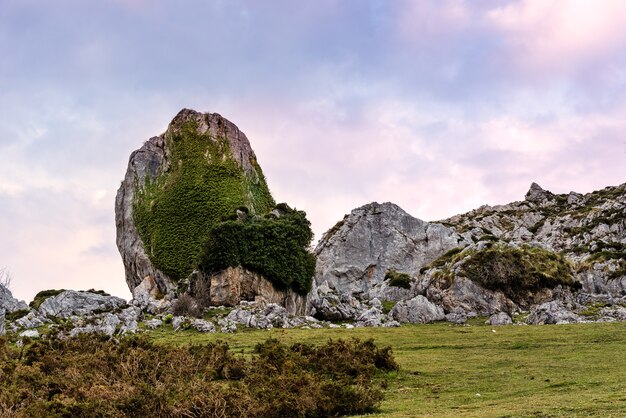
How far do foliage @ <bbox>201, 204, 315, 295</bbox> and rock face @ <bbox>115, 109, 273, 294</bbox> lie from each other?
604 inches

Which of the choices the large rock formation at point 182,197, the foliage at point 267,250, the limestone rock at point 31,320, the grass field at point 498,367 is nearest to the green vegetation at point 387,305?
the foliage at point 267,250

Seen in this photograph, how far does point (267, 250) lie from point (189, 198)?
21.5m

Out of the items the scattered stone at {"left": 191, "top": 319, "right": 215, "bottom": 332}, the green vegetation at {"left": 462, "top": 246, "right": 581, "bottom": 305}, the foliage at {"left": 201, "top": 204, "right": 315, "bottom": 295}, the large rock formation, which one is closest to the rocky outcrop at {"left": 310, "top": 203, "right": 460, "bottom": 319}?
the large rock formation

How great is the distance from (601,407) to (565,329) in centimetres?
2017

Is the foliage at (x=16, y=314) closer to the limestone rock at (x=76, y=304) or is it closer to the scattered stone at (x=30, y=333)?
the limestone rock at (x=76, y=304)

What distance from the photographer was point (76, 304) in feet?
178

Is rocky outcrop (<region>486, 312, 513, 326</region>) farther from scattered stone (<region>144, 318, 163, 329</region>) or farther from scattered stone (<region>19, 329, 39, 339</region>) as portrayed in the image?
scattered stone (<region>19, 329, 39, 339</region>)

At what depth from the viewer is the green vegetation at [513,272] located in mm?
53656

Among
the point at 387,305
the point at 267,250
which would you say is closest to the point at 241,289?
the point at 267,250

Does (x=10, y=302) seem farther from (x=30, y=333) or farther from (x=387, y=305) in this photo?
(x=387, y=305)

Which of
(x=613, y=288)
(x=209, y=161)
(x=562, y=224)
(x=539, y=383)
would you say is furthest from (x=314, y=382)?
(x=562, y=224)

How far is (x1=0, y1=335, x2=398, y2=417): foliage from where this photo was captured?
17703 millimetres

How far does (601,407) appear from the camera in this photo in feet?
52.1

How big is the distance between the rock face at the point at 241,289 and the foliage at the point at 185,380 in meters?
23.7
